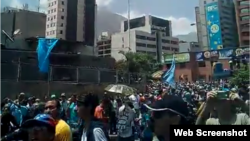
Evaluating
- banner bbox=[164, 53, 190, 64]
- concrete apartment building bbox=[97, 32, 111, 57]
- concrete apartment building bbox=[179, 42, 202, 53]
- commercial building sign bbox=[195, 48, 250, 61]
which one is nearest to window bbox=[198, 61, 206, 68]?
banner bbox=[164, 53, 190, 64]

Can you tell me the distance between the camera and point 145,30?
78.1 meters

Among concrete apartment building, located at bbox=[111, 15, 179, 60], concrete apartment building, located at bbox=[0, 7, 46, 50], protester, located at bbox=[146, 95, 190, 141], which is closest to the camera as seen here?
protester, located at bbox=[146, 95, 190, 141]

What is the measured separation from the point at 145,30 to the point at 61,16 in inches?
960

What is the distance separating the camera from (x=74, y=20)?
60.5 m

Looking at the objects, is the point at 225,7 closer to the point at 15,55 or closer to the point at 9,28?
the point at 9,28

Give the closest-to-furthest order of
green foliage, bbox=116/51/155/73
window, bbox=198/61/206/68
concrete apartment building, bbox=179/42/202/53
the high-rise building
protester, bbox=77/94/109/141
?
protester, bbox=77/94/109/141 → window, bbox=198/61/206/68 → green foliage, bbox=116/51/155/73 → the high-rise building → concrete apartment building, bbox=179/42/202/53

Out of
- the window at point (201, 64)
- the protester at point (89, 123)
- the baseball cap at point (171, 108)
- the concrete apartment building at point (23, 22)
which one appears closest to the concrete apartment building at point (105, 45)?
the window at point (201, 64)

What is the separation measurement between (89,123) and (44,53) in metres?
10.6

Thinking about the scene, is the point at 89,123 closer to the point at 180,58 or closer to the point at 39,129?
the point at 39,129

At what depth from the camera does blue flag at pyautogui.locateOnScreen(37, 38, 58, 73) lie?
476 inches

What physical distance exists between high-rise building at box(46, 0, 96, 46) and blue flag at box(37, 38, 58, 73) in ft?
149

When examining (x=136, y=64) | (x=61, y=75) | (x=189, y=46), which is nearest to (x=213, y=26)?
(x=189, y=46)

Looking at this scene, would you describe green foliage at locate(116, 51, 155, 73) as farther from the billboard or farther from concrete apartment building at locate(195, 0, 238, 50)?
concrete apartment building at locate(195, 0, 238, 50)

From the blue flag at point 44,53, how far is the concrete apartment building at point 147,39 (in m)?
58.0
